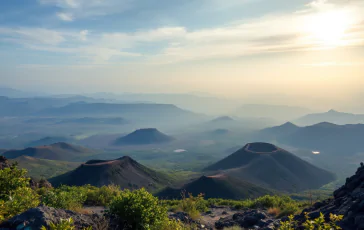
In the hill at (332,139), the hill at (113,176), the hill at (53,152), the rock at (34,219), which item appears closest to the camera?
the rock at (34,219)

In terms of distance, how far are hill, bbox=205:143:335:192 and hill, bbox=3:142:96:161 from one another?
8192 centimetres

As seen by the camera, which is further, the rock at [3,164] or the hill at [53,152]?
the hill at [53,152]

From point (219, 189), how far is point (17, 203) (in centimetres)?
4734

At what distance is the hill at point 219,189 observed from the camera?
49.4 m

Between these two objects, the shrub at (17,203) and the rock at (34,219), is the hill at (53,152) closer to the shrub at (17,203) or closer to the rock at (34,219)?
the shrub at (17,203)

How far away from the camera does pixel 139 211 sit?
7.27 metres

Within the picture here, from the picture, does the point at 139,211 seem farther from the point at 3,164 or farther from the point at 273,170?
the point at 273,170

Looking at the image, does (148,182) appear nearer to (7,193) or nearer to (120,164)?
(120,164)

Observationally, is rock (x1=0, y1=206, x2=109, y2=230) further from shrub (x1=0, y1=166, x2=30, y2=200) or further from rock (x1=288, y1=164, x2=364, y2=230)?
rock (x1=288, y1=164, x2=364, y2=230)

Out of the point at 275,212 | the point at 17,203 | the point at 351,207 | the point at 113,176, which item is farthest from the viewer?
the point at 113,176

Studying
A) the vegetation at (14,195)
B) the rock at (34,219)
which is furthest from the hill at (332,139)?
the rock at (34,219)

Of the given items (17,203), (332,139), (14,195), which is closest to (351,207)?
(17,203)

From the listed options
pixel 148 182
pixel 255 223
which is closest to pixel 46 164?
pixel 148 182

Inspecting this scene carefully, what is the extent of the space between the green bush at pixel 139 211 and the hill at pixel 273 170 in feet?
216
